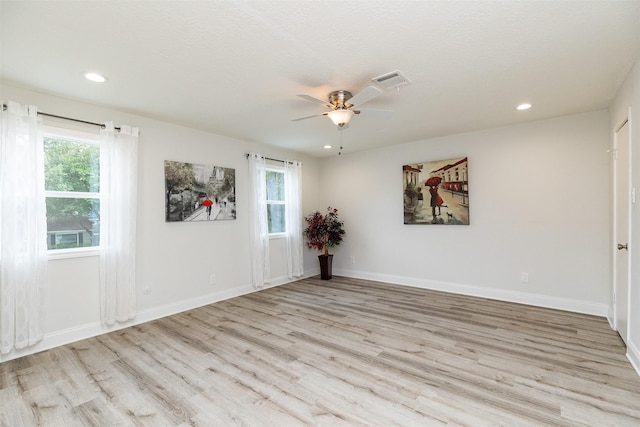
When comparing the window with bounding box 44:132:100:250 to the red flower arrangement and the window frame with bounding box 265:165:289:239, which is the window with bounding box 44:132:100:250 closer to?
the window frame with bounding box 265:165:289:239

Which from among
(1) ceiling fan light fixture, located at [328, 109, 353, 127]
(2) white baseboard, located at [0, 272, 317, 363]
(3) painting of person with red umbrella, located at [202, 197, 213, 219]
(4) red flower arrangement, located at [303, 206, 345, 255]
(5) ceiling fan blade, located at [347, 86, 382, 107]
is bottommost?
(2) white baseboard, located at [0, 272, 317, 363]

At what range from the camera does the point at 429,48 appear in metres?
2.16

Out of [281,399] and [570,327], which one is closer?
[281,399]

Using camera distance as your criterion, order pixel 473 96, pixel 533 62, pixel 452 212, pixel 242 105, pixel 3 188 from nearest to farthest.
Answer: pixel 533 62, pixel 3 188, pixel 473 96, pixel 242 105, pixel 452 212

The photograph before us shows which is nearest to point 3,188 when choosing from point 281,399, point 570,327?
point 281,399

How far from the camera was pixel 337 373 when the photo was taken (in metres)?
2.37

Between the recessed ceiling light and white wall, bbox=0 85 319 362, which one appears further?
white wall, bbox=0 85 319 362

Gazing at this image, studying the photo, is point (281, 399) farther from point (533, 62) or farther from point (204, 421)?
point (533, 62)

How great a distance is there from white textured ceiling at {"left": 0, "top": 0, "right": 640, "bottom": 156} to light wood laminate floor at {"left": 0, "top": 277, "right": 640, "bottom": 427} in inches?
97.1

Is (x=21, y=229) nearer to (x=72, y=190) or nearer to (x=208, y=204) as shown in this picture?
(x=72, y=190)

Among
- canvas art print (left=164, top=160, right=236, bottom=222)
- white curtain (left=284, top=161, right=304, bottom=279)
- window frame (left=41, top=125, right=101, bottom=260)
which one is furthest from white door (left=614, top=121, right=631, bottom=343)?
window frame (left=41, top=125, right=101, bottom=260)

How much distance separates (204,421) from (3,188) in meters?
2.69

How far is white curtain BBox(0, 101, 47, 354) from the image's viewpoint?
8.59ft

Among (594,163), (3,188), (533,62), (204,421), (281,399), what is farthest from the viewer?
(594,163)
